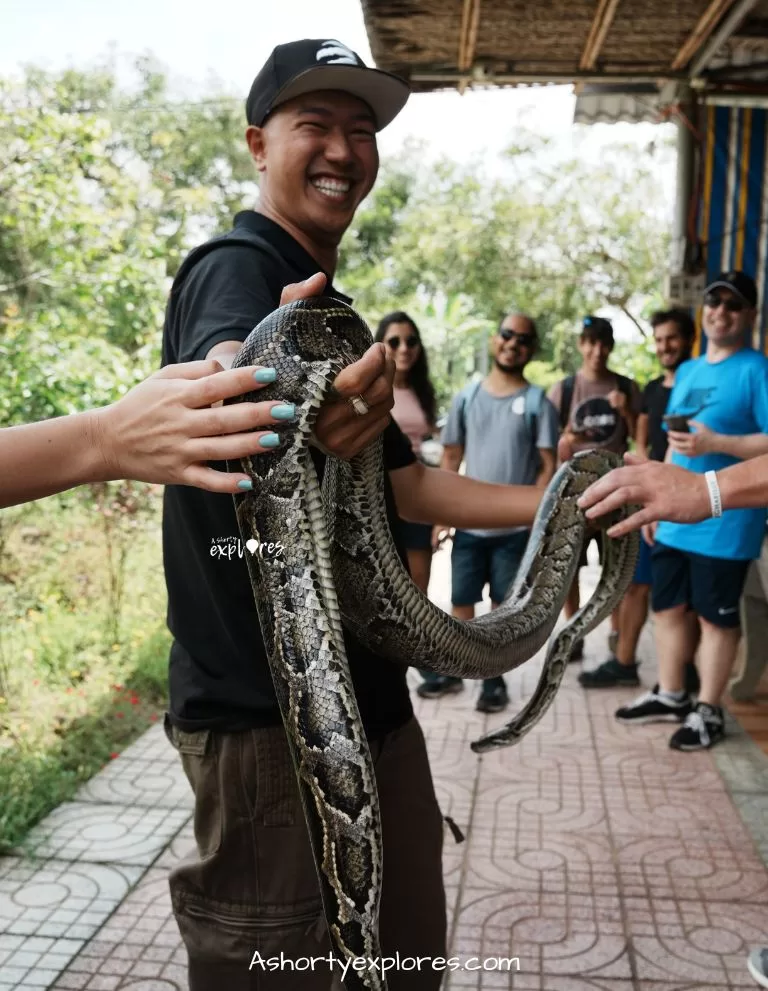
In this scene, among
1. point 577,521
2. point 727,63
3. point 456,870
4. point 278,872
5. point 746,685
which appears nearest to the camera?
point 278,872

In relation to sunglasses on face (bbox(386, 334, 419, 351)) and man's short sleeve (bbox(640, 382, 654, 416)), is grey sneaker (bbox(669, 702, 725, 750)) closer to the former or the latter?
man's short sleeve (bbox(640, 382, 654, 416))

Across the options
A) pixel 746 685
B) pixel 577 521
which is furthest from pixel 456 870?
pixel 746 685

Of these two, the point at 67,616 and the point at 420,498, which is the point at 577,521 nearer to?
the point at 420,498

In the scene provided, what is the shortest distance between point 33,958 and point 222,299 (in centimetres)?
303

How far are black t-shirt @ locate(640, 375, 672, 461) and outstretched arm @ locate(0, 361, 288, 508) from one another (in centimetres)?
574

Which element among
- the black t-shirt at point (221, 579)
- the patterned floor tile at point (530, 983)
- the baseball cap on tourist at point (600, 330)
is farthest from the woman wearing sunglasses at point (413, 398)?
the black t-shirt at point (221, 579)

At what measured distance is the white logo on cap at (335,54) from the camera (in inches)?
86.8

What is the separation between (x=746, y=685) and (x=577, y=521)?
4.36 m

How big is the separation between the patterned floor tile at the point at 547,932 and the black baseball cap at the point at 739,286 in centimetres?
357

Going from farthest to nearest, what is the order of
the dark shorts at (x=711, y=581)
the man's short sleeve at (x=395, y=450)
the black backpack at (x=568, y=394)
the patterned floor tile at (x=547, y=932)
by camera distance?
the black backpack at (x=568, y=394), the dark shorts at (x=711, y=581), the patterned floor tile at (x=547, y=932), the man's short sleeve at (x=395, y=450)

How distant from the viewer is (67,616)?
753 centimetres

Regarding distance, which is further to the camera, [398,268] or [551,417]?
[398,268]

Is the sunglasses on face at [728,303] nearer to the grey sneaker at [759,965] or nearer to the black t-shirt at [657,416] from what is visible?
the black t-shirt at [657,416]

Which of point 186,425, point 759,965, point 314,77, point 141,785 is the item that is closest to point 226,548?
point 186,425
